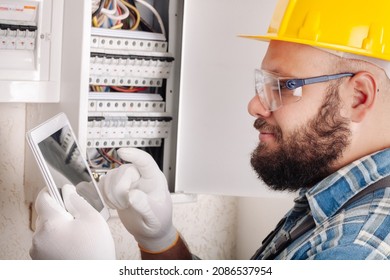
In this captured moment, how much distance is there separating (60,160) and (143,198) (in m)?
0.21

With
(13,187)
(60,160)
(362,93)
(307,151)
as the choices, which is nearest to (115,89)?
(13,187)

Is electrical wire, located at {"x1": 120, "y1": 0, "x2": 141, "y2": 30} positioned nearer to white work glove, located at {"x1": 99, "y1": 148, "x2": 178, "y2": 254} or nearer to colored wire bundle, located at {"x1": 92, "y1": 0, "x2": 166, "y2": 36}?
colored wire bundle, located at {"x1": 92, "y1": 0, "x2": 166, "y2": 36}

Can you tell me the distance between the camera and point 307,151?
1477mm

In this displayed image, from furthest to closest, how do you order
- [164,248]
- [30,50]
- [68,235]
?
[30,50], [164,248], [68,235]

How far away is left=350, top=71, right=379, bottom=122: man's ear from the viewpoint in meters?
1.38

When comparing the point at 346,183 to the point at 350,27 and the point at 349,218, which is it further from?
the point at 350,27

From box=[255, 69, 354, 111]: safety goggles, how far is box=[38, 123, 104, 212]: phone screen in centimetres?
48

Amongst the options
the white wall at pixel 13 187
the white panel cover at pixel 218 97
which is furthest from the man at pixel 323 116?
the white wall at pixel 13 187

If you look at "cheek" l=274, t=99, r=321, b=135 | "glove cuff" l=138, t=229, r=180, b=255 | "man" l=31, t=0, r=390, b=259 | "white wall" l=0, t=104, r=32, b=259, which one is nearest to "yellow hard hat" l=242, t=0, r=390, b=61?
"man" l=31, t=0, r=390, b=259

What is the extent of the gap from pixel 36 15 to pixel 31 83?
0.61ft

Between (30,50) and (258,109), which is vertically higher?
(30,50)

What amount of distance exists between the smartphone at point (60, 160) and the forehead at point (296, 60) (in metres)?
0.50

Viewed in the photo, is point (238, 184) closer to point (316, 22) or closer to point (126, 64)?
point (126, 64)
